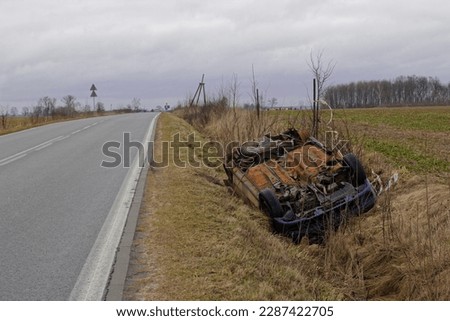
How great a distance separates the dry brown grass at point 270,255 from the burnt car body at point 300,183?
0.26 metres

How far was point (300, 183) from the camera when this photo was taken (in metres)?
8.02

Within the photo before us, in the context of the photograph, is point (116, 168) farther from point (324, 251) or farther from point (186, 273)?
point (186, 273)

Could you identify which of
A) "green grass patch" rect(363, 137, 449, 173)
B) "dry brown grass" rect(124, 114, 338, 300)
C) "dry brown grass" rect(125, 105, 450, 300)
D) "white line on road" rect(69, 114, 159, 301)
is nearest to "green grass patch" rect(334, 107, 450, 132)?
"green grass patch" rect(363, 137, 449, 173)

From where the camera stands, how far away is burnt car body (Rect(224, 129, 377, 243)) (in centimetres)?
726

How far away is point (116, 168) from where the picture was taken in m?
11.3

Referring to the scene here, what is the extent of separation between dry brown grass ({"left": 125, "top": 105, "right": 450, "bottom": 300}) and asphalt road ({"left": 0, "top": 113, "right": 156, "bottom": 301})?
0.50 m

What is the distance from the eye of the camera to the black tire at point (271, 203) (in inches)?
284

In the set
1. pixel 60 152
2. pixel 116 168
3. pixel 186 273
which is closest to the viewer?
pixel 186 273

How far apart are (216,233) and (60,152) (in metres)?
9.36

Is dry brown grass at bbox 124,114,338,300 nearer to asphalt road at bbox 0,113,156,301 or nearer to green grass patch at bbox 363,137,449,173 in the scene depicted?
asphalt road at bbox 0,113,156,301

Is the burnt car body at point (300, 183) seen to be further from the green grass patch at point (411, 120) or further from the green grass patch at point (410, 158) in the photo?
the green grass patch at point (411, 120)

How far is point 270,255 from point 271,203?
4.94 feet

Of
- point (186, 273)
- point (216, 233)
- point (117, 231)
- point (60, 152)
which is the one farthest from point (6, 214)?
point (60, 152)

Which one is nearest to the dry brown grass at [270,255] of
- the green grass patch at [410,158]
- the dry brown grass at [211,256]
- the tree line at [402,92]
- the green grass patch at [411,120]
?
the dry brown grass at [211,256]
